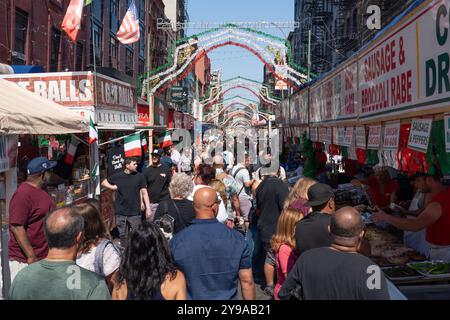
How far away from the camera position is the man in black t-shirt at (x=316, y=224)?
177 inches

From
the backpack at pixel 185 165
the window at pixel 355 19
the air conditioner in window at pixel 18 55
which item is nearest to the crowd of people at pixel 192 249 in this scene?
the backpack at pixel 185 165

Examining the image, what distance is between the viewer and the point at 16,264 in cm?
573

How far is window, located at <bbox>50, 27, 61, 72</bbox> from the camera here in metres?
22.2

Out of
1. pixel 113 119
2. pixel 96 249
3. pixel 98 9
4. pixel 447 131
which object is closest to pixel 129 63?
pixel 98 9

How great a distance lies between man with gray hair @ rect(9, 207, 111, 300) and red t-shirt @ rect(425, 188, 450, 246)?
3.91 m

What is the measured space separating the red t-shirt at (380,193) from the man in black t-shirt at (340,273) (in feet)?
19.0

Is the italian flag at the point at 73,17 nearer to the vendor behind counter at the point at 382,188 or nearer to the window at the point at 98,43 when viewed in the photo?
the vendor behind counter at the point at 382,188

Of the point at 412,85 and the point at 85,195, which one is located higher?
the point at 412,85

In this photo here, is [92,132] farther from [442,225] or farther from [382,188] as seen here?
[442,225]

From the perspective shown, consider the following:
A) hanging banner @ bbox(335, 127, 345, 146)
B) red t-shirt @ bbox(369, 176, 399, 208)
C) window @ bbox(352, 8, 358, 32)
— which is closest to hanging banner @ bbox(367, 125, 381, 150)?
hanging banner @ bbox(335, 127, 345, 146)

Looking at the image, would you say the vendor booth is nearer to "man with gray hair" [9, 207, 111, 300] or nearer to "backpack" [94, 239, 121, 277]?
"backpack" [94, 239, 121, 277]
